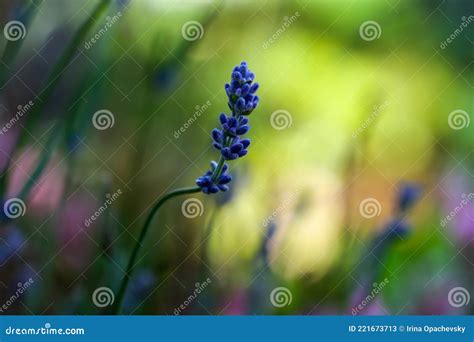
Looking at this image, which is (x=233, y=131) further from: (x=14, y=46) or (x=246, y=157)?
(x=14, y=46)

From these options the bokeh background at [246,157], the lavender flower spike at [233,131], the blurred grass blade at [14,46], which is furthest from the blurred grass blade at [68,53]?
the lavender flower spike at [233,131]

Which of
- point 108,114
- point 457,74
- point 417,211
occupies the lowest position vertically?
point 108,114

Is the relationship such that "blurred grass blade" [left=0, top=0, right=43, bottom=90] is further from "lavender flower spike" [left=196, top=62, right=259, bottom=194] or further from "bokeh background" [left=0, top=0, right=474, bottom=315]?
"lavender flower spike" [left=196, top=62, right=259, bottom=194]

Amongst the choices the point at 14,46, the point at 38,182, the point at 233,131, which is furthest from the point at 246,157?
the point at 14,46

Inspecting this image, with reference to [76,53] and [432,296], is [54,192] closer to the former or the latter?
[76,53]

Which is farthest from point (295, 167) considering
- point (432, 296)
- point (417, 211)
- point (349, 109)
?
point (432, 296)

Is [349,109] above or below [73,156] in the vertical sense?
above
